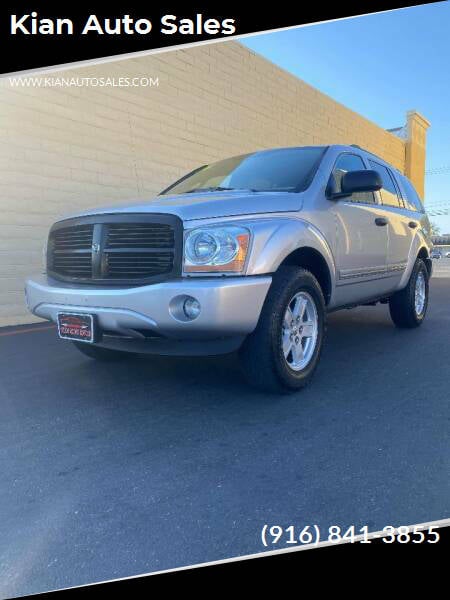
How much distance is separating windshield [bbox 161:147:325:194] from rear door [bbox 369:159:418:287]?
3.81ft

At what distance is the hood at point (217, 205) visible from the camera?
3.04 metres

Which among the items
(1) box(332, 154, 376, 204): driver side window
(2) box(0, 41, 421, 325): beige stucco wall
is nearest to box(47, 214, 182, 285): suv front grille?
(1) box(332, 154, 376, 204): driver side window

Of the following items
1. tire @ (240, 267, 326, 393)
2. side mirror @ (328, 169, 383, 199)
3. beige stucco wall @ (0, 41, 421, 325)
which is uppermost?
beige stucco wall @ (0, 41, 421, 325)

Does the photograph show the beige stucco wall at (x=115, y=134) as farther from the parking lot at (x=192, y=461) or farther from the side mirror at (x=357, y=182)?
the side mirror at (x=357, y=182)

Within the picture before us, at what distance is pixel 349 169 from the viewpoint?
4.48m

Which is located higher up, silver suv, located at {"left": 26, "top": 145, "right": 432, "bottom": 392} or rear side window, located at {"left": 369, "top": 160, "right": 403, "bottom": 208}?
rear side window, located at {"left": 369, "top": 160, "right": 403, "bottom": 208}

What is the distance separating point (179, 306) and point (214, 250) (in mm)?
383

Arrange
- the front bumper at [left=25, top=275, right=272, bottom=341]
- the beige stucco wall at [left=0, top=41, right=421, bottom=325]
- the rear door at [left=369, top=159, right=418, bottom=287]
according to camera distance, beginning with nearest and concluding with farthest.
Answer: the front bumper at [left=25, top=275, right=272, bottom=341] → the rear door at [left=369, top=159, right=418, bottom=287] → the beige stucco wall at [left=0, top=41, right=421, bottom=325]

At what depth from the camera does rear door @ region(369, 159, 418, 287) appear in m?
5.11

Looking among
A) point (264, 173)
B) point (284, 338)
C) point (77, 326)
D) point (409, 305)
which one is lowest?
point (409, 305)

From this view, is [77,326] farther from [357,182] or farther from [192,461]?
[357,182]

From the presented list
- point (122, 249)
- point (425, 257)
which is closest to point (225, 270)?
point (122, 249)

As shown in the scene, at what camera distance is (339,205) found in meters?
4.04

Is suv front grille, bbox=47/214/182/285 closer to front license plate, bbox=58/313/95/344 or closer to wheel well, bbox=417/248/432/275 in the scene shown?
front license plate, bbox=58/313/95/344
